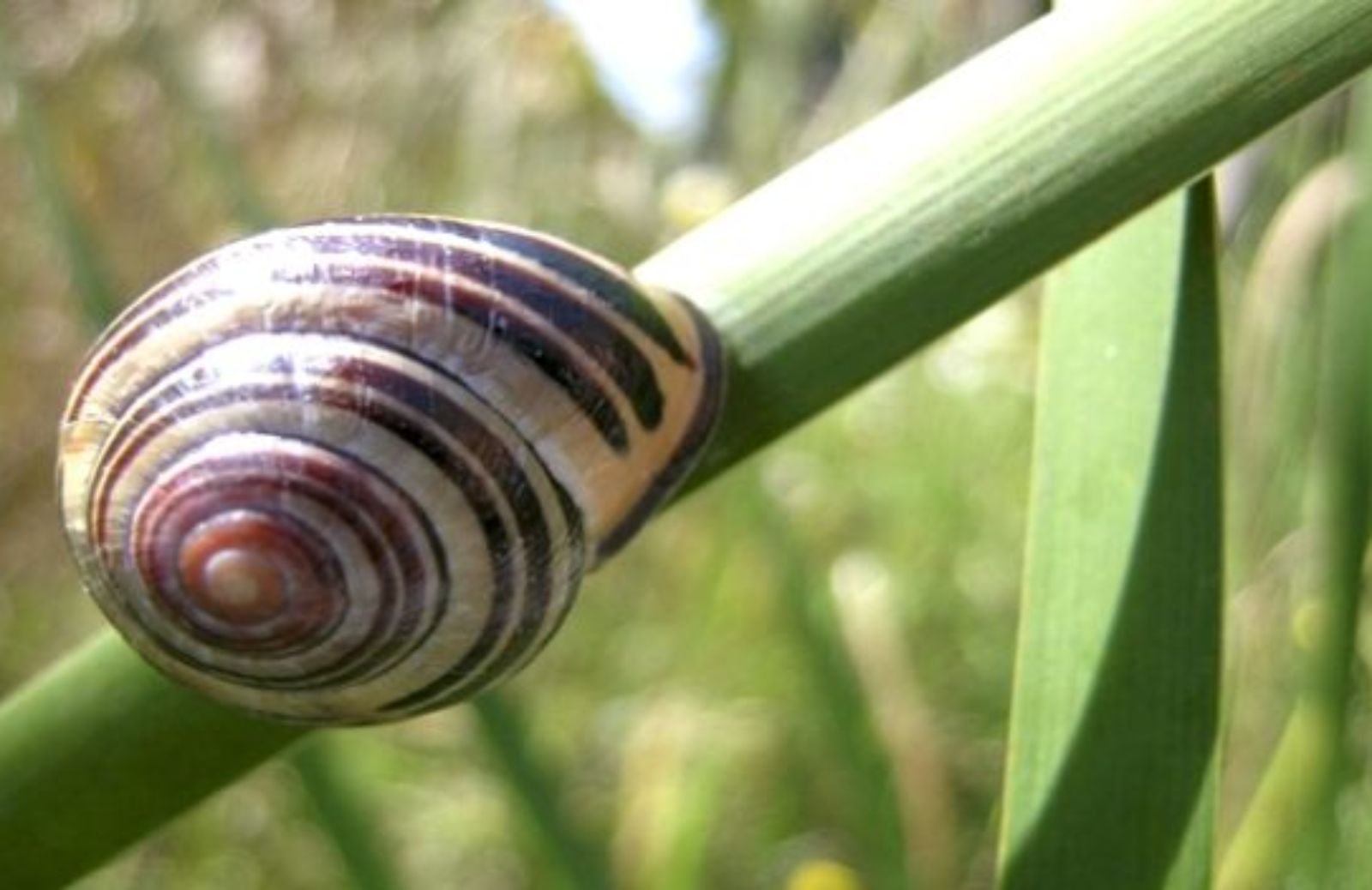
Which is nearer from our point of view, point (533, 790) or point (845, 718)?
point (533, 790)

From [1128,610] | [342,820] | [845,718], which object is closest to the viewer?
[1128,610]

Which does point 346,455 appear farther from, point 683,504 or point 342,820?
point 683,504

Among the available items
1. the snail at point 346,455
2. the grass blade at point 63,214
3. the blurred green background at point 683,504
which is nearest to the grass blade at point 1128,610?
the snail at point 346,455

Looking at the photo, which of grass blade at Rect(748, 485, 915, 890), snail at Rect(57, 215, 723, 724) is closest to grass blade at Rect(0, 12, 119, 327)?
snail at Rect(57, 215, 723, 724)

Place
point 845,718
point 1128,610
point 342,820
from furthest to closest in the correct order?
point 845,718
point 342,820
point 1128,610

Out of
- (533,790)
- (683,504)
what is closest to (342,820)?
(533,790)

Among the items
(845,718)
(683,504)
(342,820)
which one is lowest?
(683,504)
